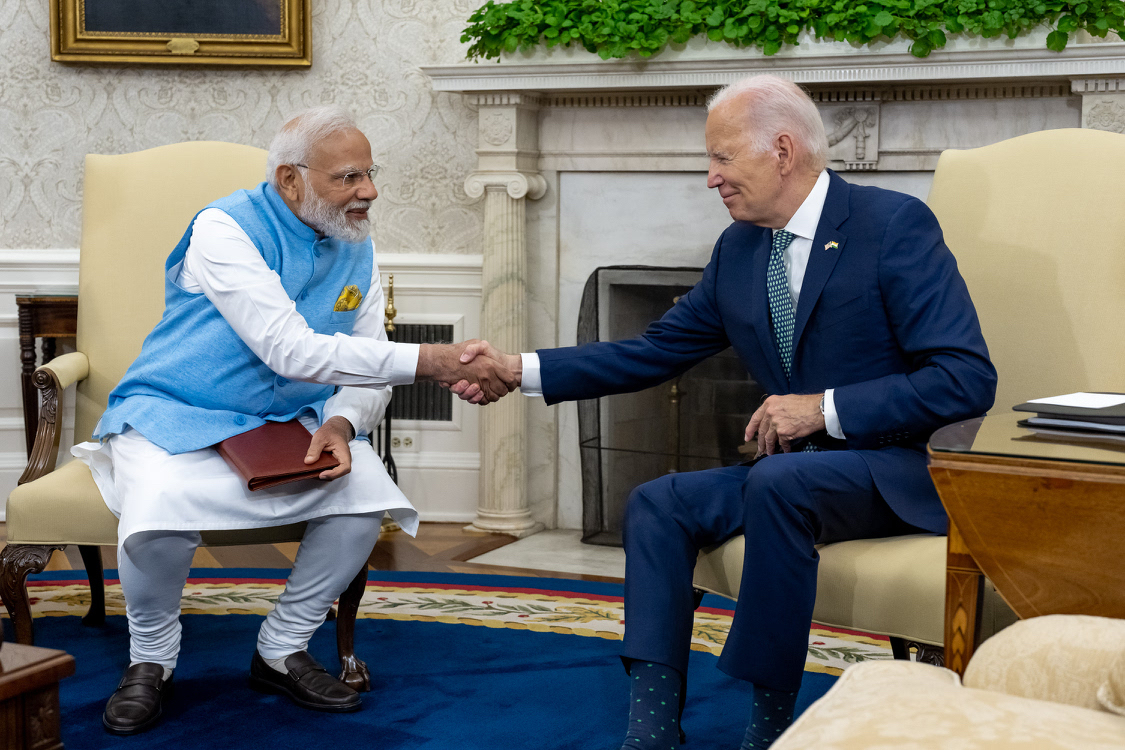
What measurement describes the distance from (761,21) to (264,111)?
1861mm

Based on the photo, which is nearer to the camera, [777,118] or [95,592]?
[777,118]

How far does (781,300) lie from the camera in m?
2.05

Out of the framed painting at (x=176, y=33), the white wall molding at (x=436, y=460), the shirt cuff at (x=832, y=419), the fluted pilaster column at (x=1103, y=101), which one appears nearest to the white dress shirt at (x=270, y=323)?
the shirt cuff at (x=832, y=419)

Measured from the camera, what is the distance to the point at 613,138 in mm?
3809

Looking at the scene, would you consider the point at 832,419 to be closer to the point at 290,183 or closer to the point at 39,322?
the point at 290,183

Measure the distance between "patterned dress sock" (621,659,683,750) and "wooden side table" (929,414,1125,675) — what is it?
484mm

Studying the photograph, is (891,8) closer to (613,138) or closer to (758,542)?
(613,138)

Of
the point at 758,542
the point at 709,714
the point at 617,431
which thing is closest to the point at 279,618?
the point at 709,714

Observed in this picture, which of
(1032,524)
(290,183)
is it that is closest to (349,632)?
(290,183)

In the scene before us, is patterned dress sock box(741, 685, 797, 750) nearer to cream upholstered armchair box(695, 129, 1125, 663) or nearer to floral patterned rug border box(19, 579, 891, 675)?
cream upholstered armchair box(695, 129, 1125, 663)

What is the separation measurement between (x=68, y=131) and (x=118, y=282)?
5.48ft

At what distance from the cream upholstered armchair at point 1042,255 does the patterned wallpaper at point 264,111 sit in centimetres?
212

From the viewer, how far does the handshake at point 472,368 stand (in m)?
2.38

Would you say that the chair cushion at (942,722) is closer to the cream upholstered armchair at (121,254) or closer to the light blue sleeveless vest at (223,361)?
the light blue sleeveless vest at (223,361)
